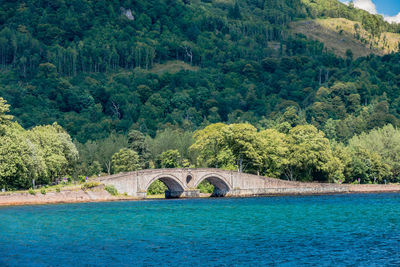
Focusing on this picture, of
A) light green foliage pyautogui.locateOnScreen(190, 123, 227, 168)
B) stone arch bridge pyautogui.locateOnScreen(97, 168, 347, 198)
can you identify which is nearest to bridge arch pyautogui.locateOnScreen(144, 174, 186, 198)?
stone arch bridge pyautogui.locateOnScreen(97, 168, 347, 198)

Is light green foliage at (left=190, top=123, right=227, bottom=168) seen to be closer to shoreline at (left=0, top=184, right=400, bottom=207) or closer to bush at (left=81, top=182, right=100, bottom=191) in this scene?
shoreline at (left=0, top=184, right=400, bottom=207)

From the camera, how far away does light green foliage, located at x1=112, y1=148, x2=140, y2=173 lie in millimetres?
109812

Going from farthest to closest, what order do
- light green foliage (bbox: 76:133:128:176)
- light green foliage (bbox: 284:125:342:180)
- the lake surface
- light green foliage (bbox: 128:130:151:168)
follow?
1. light green foliage (bbox: 76:133:128:176)
2. light green foliage (bbox: 128:130:151:168)
3. light green foliage (bbox: 284:125:342:180)
4. the lake surface

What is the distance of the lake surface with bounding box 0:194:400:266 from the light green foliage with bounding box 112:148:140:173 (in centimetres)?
3943

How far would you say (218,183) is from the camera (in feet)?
315

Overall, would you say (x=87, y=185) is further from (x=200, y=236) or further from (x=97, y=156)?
(x=97, y=156)

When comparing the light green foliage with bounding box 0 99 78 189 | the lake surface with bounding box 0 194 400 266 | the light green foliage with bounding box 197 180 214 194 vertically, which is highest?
the light green foliage with bounding box 0 99 78 189

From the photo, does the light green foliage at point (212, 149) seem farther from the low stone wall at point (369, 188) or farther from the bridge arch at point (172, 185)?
the low stone wall at point (369, 188)

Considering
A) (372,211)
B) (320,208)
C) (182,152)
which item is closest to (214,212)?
(320,208)

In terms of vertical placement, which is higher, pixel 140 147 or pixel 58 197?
pixel 140 147

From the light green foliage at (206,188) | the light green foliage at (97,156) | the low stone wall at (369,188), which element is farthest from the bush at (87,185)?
the low stone wall at (369,188)

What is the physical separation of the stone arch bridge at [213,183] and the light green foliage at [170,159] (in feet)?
63.9

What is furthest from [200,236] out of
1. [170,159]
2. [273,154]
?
[170,159]

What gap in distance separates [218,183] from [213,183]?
1536 millimetres
